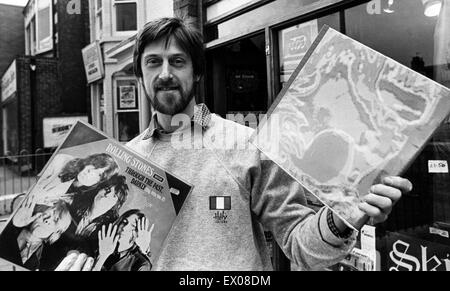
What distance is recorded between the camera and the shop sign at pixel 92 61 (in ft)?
6.49

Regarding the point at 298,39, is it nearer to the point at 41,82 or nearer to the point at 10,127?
the point at 41,82

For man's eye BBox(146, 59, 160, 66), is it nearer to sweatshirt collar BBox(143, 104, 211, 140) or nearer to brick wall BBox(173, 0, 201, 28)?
sweatshirt collar BBox(143, 104, 211, 140)

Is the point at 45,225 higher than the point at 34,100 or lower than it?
lower

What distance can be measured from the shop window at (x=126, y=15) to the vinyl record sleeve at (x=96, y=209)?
1203mm

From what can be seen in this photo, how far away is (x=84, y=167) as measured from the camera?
98 centimetres

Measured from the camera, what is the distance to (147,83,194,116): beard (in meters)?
1.07

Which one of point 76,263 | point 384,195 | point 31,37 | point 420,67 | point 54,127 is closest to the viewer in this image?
point 384,195

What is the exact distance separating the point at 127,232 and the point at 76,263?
6.3 inches

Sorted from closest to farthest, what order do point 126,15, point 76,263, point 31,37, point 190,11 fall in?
1. point 76,263
2. point 31,37
3. point 126,15
4. point 190,11

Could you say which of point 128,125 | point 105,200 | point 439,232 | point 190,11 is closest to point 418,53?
point 439,232

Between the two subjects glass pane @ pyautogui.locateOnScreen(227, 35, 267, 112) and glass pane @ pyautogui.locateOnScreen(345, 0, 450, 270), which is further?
glass pane @ pyautogui.locateOnScreen(227, 35, 267, 112)

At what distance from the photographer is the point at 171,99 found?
1077mm

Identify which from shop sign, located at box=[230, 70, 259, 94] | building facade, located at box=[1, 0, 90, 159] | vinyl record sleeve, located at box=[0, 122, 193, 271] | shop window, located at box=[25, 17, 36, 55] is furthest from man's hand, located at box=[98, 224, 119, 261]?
shop sign, located at box=[230, 70, 259, 94]

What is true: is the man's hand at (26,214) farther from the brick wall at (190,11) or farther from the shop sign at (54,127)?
the brick wall at (190,11)
